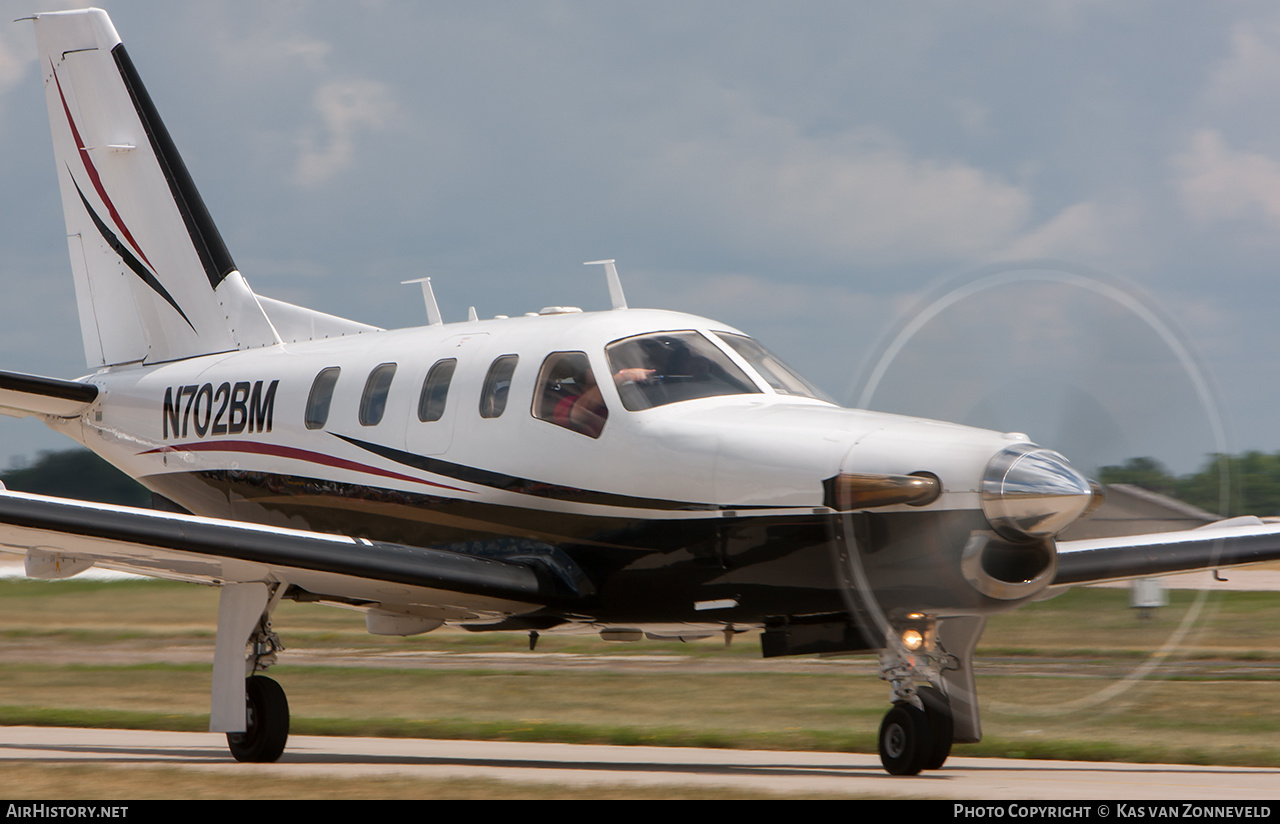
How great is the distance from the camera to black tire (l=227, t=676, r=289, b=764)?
11.3 meters

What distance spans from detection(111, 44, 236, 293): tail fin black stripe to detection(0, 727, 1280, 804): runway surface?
5.06m

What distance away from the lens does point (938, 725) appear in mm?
9719

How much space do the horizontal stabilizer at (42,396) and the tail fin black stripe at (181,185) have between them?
1.80 meters

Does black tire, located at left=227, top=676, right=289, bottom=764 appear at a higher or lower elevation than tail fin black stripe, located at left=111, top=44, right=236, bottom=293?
lower

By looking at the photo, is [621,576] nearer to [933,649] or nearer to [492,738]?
[933,649]

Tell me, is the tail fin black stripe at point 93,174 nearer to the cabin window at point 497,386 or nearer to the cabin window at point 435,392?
the cabin window at point 435,392

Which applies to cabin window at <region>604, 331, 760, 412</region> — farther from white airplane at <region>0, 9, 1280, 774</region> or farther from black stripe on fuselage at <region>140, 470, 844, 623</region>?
black stripe on fuselage at <region>140, 470, 844, 623</region>

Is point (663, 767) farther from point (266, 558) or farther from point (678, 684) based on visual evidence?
point (678, 684)

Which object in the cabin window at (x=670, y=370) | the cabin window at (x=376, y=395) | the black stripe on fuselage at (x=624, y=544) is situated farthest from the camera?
the cabin window at (x=376, y=395)

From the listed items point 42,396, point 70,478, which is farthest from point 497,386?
point 70,478

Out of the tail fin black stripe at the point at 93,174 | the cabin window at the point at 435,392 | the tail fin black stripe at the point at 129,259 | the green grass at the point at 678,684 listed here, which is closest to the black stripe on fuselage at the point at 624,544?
the cabin window at the point at 435,392

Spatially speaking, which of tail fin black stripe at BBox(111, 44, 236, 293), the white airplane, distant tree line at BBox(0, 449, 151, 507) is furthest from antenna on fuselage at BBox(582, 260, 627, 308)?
distant tree line at BBox(0, 449, 151, 507)

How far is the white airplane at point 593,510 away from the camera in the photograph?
8.52m

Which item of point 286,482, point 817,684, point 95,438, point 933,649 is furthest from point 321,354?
point 817,684
